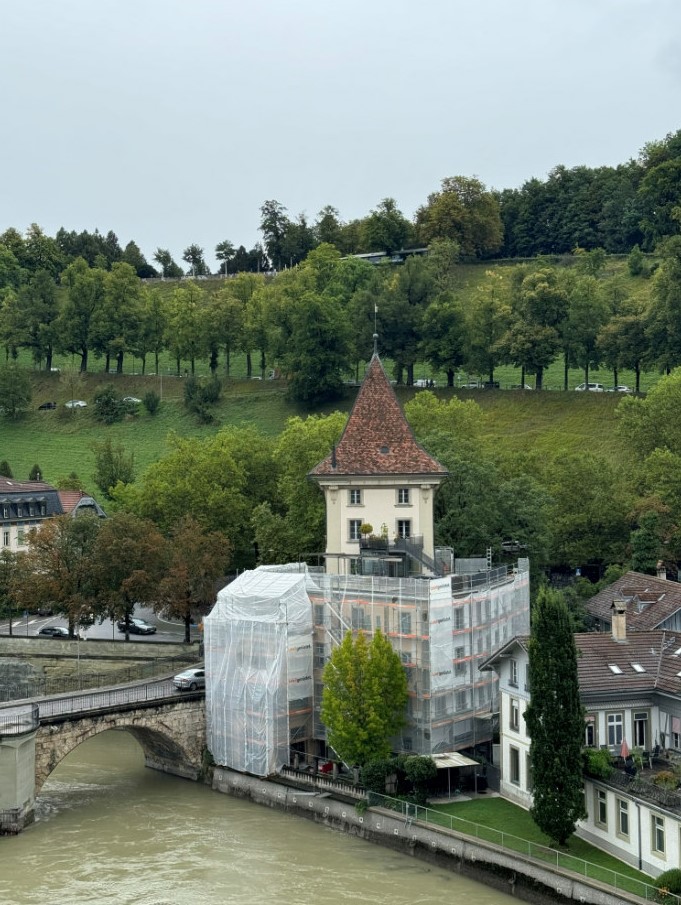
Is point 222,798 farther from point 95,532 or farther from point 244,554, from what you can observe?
point 244,554

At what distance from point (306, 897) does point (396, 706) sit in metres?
10.1

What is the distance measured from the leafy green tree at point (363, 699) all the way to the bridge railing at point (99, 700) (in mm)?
8259

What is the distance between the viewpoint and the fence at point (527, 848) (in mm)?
40750

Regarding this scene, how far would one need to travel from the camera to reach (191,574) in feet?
233

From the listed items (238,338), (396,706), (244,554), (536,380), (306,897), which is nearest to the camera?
(306,897)

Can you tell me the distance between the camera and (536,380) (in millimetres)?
107688

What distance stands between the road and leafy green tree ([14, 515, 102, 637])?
115 inches

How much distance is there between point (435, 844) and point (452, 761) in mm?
4936

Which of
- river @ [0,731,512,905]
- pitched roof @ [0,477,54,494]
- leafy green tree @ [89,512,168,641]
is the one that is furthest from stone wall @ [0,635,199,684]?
pitched roof @ [0,477,54,494]

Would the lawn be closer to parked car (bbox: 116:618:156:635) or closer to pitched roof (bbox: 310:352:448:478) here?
pitched roof (bbox: 310:352:448:478)

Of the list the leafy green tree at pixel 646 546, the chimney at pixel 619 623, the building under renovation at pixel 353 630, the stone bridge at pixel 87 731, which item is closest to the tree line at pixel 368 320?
the leafy green tree at pixel 646 546

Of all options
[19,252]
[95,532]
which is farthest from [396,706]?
[19,252]

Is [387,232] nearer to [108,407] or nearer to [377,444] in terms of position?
[108,407]

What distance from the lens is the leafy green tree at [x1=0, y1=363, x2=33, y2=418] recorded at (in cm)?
12169
